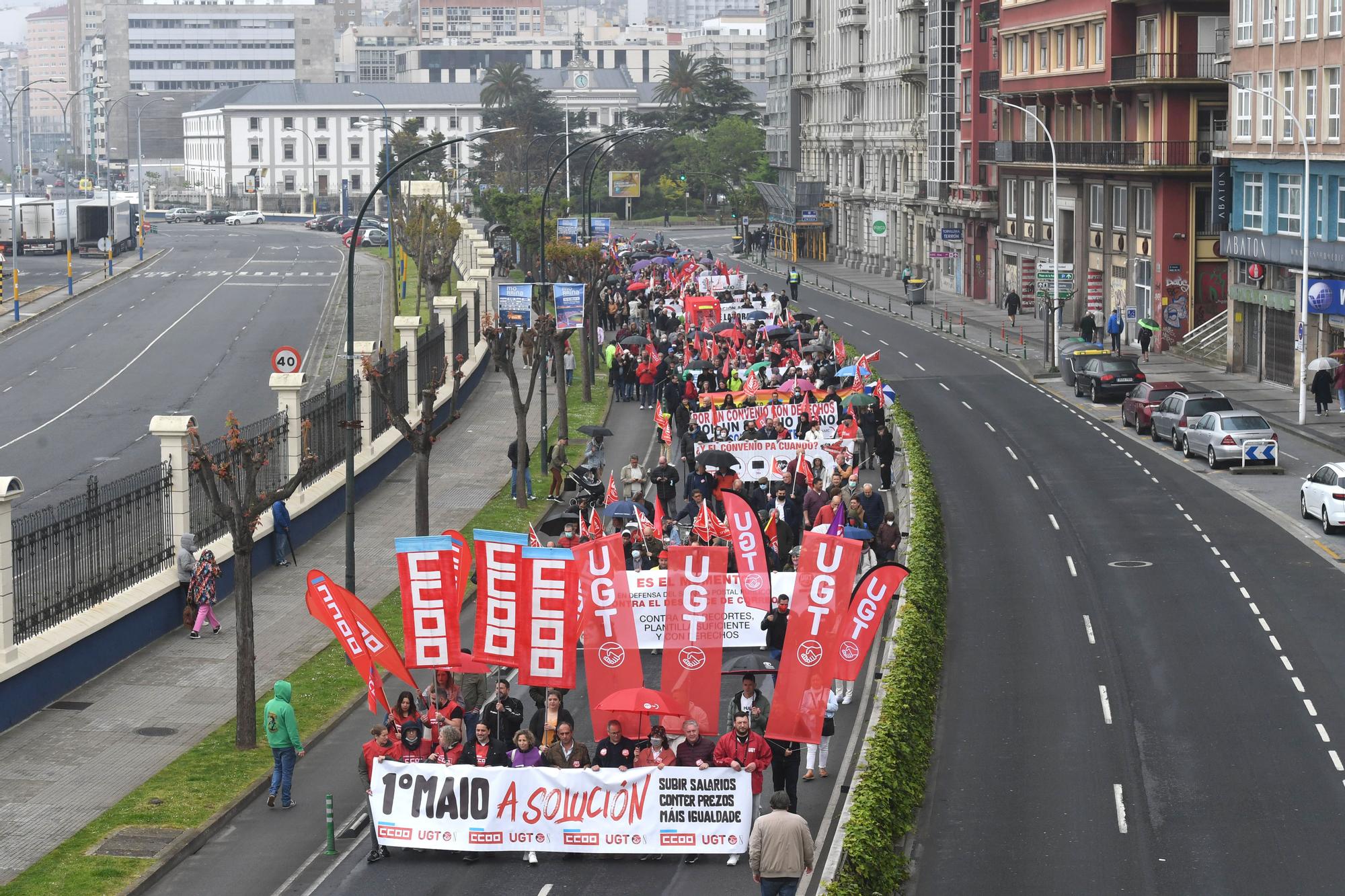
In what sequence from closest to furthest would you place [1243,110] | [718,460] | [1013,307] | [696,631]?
[696,631], [718,460], [1243,110], [1013,307]

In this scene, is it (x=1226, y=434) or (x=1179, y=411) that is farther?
(x=1179, y=411)

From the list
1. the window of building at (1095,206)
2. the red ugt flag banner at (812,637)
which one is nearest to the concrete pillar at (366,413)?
the red ugt flag banner at (812,637)

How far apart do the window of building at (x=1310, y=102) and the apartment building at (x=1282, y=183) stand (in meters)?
0.04

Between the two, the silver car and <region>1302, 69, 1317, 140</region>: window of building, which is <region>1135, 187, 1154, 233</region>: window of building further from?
the silver car

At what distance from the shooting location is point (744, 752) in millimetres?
19266

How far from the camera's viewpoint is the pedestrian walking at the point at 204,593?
29250 millimetres

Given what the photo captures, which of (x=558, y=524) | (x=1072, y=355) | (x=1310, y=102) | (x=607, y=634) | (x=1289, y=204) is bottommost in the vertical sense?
(x=558, y=524)

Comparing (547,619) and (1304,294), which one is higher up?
(1304,294)

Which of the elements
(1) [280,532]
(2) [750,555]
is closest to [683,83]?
(1) [280,532]

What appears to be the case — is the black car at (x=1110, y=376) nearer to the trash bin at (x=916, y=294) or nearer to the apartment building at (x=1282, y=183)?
the apartment building at (x=1282, y=183)

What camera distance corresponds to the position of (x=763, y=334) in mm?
55688

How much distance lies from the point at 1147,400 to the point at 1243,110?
15294mm

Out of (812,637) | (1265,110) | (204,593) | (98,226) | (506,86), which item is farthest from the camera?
(506,86)

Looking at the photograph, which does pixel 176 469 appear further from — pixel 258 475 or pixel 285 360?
pixel 285 360
